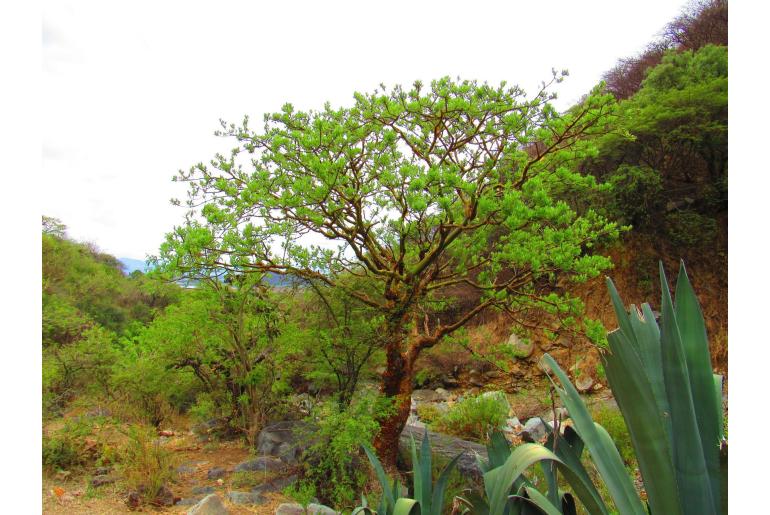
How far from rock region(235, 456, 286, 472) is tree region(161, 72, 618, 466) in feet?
4.01

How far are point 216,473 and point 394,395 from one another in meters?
2.31

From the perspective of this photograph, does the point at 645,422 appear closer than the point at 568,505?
Yes

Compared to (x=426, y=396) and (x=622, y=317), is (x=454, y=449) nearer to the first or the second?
(x=622, y=317)

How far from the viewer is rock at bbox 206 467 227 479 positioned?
18.2ft

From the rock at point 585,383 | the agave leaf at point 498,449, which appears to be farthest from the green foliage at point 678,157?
the agave leaf at point 498,449

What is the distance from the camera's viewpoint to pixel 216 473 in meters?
5.61

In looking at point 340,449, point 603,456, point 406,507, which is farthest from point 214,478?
point 603,456

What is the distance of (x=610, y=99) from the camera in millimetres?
4875

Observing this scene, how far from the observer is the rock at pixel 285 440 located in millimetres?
5574

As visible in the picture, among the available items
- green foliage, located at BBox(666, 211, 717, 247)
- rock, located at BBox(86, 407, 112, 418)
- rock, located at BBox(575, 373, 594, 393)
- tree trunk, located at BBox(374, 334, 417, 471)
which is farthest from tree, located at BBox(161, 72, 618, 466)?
green foliage, located at BBox(666, 211, 717, 247)

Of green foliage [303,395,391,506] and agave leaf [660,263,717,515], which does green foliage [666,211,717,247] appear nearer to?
green foliage [303,395,391,506]

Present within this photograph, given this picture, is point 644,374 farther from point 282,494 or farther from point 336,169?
point 282,494

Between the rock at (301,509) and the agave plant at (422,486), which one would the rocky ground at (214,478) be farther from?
the agave plant at (422,486)

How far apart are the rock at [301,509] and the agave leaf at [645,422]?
11.8 ft
